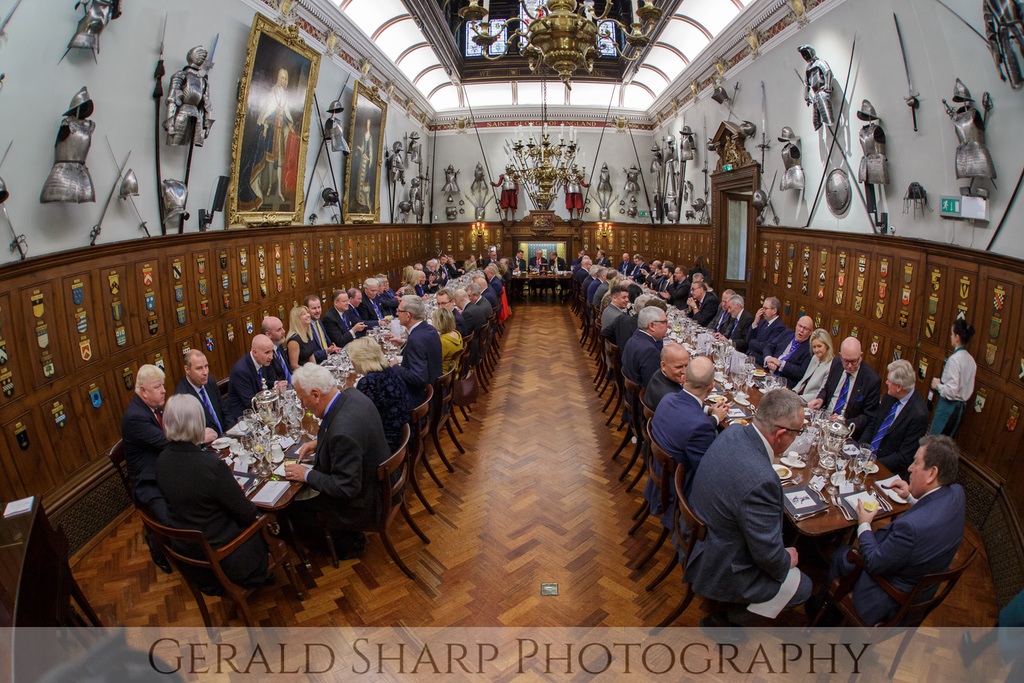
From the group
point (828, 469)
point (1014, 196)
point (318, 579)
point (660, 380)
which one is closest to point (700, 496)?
point (828, 469)

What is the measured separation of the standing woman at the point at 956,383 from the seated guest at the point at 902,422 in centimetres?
103

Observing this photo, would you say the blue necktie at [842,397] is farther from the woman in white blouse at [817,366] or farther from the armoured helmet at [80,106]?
the armoured helmet at [80,106]

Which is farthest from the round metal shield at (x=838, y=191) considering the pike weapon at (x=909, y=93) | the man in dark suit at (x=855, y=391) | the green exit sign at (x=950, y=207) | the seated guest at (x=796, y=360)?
the man in dark suit at (x=855, y=391)

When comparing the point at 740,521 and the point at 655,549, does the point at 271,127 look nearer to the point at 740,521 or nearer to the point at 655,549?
the point at 655,549

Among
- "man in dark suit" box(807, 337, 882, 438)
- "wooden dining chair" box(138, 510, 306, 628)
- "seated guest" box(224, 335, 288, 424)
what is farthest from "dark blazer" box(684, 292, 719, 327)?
"wooden dining chair" box(138, 510, 306, 628)

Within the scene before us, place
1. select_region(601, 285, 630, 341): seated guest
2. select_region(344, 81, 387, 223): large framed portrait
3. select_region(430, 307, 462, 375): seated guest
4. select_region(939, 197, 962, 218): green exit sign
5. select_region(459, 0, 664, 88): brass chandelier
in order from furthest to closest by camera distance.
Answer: select_region(344, 81, 387, 223): large framed portrait, select_region(601, 285, 630, 341): seated guest, select_region(430, 307, 462, 375): seated guest, select_region(939, 197, 962, 218): green exit sign, select_region(459, 0, 664, 88): brass chandelier

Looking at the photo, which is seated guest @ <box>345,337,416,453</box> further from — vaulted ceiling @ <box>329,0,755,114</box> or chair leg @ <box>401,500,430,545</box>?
vaulted ceiling @ <box>329,0,755,114</box>

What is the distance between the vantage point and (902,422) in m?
4.05

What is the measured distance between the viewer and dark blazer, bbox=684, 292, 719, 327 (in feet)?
30.9

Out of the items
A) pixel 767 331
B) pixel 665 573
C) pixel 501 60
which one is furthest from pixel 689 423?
pixel 501 60

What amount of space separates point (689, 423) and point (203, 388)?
395cm

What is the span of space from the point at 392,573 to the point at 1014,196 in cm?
626

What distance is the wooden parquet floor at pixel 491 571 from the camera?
Answer: 3.70 m

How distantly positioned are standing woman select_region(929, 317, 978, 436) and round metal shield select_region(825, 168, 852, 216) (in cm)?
317
